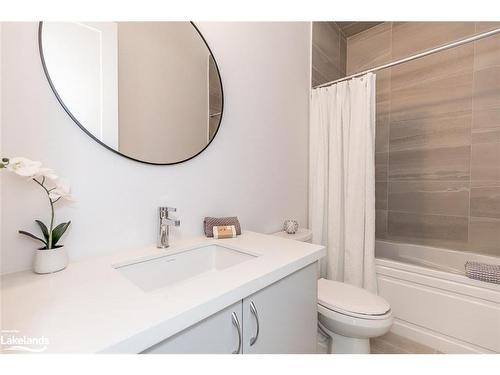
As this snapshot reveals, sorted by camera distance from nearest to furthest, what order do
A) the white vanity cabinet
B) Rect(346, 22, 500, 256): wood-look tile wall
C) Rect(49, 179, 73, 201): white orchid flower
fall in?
the white vanity cabinet, Rect(49, 179, 73, 201): white orchid flower, Rect(346, 22, 500, 256): wood-look tile wall

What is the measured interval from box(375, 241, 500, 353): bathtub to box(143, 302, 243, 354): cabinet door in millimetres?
1383

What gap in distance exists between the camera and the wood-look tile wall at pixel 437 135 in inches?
71.5

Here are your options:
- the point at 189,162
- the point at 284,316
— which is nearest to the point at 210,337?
the point at 284,316

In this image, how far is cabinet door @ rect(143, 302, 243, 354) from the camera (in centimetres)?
52

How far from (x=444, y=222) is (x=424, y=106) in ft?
3.38

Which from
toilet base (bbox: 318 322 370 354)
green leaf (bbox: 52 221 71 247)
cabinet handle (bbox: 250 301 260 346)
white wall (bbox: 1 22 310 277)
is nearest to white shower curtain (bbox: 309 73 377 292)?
white wall (bbox: 1 22 310 277)

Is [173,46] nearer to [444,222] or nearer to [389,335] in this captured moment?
[389,335]

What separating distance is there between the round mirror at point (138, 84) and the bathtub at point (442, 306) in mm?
1540

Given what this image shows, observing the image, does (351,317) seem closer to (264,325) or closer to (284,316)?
(284,316)

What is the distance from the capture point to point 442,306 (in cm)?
144

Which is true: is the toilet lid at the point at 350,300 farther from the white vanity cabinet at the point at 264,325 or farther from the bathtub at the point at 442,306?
the bathtub at the point at 442,306

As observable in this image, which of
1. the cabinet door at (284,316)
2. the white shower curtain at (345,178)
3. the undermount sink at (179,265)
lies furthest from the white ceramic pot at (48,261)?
the white shower curtain at (345,178)

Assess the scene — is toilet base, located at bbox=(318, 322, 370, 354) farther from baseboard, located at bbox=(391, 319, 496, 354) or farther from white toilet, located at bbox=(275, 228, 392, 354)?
baseboard, located at bbox=(391, 319, 496, 354)
